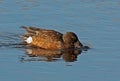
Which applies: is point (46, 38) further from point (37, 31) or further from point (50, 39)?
point (37, 31)

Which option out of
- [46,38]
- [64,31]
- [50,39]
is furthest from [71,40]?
[64,31]

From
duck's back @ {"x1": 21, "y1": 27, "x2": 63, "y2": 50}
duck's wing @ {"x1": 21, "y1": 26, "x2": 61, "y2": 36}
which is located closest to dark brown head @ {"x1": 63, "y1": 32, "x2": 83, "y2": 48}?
duck's back @ {"x1": 21, "y1": 27, "x2": 63, "y2": 50}

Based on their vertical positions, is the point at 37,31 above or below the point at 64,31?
above

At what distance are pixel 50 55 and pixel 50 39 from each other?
1.32 m

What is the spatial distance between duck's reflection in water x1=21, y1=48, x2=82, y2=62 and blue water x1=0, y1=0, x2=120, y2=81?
166 millimetres

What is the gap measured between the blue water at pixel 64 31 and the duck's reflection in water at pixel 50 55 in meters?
0.17

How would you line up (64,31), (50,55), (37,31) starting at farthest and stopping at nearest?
(64,31), (37,31), (50,55)

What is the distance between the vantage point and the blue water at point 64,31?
1302cm

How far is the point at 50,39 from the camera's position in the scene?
54.4ft

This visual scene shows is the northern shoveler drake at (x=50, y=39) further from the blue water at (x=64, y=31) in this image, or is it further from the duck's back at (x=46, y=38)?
the blue water at (x=64, y=31)

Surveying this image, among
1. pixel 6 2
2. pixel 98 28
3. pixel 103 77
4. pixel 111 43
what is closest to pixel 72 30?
pixel 98 28

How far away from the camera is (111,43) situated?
15.8 meters

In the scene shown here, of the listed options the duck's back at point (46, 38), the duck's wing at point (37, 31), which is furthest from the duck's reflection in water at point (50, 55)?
the duck's wing at point (37, 31)

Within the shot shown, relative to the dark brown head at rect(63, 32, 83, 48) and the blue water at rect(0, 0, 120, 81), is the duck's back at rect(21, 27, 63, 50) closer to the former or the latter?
the dark brown head at rect(63, 32, 83, 48)
